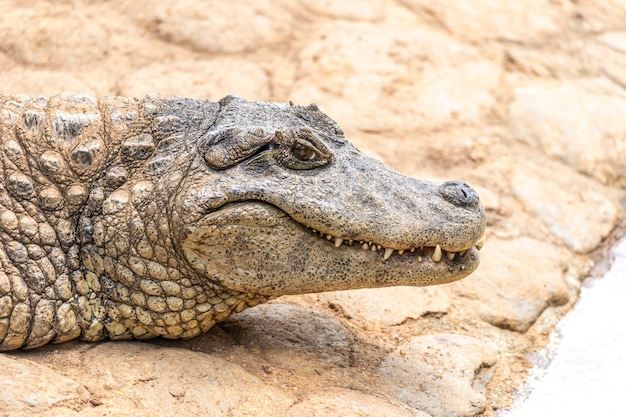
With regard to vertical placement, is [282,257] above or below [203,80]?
above

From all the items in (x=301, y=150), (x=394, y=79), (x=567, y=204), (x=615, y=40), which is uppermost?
(x=615, y=40)

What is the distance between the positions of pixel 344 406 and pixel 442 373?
0.71 meters

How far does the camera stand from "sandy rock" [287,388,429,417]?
339cm

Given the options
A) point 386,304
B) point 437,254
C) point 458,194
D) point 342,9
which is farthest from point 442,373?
point 342,9

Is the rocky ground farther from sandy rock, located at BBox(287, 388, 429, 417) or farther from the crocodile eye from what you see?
the crocodile eye

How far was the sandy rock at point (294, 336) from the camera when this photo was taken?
150 inches

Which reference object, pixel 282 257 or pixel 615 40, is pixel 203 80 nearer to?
pixel 282 257

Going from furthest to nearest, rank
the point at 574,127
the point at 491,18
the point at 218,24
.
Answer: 1. the point at 491,18
2. the point at 218,24
3. the point at 574,127

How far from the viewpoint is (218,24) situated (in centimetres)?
666

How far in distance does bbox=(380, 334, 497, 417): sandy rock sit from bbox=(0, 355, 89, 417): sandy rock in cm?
135

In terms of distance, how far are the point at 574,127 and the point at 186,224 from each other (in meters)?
3.84

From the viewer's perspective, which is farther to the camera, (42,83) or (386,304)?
(42,83)

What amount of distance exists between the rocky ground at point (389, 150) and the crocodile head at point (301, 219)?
46cm

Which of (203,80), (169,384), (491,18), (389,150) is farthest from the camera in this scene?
(491,18)
